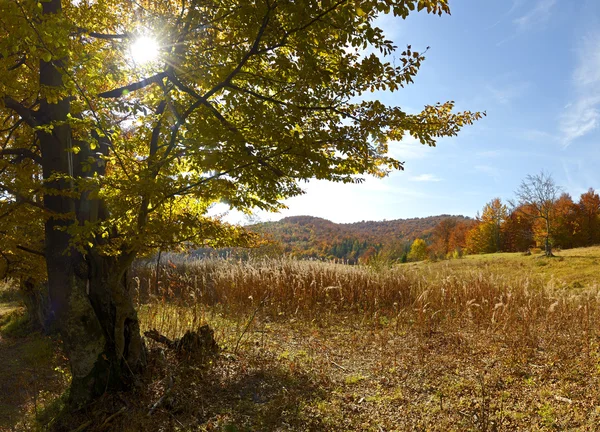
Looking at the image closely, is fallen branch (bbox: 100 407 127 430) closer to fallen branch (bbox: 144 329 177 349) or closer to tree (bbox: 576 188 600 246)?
fallen branch (bbox: 144 329 177 349)

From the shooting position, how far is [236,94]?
4223 millimetres

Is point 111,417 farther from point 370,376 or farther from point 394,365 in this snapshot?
point 394,365

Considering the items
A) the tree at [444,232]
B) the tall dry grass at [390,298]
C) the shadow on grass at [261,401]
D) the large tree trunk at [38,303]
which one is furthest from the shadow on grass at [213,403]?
the tree at [444,232]

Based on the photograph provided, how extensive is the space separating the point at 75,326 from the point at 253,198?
2728 mm

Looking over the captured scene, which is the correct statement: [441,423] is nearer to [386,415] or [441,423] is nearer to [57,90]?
[386,415]

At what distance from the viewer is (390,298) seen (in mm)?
9914

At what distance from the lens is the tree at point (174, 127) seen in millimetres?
3574

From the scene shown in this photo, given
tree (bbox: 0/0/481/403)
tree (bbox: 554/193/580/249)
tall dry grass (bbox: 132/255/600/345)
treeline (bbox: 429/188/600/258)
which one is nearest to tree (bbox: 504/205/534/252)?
treeline (bbox: 429/188/600/258)

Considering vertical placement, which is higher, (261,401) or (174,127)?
(174,127)

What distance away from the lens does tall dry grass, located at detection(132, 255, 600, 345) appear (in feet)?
23.9

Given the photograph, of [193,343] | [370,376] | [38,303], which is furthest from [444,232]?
[193,343]

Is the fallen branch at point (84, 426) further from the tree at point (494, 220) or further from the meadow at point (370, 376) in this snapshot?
the tree at point (494, 220)

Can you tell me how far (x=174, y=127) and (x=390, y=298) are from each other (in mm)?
7682

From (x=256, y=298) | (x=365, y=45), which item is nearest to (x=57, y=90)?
(x=365, y=45)
